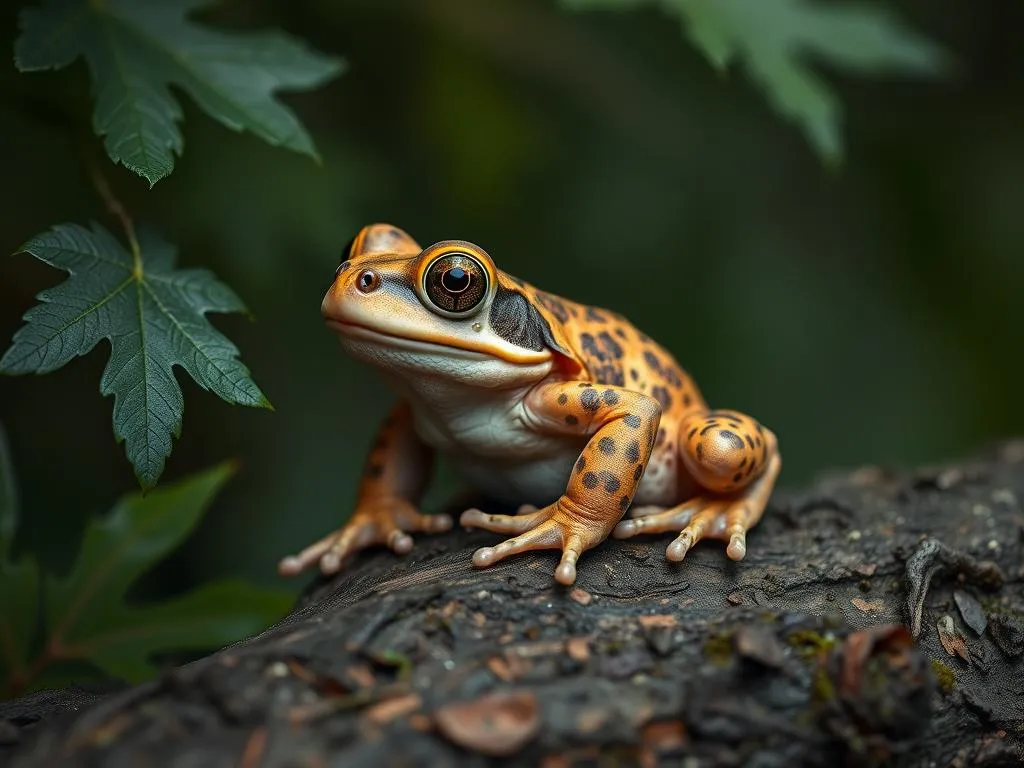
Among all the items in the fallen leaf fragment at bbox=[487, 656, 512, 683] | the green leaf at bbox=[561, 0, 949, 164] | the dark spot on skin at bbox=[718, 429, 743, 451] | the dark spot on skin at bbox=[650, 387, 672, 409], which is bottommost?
the fallen leaf fragment at bbox=[487, 656, 512, 683]

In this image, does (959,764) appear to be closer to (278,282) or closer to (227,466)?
(227,466)

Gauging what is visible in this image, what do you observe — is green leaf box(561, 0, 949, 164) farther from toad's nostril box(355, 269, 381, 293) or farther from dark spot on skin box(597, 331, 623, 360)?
toad's nostril box(355, 269, 381, 293)

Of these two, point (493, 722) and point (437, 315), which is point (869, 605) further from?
point (437, 315)

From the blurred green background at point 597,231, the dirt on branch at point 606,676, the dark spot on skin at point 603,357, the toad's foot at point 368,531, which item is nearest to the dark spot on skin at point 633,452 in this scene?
the dirt on branch at point 606,676

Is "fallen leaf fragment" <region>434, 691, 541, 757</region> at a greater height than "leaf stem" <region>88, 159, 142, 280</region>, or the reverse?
"leaf stem" <region>88, 159, 142, 280</region>

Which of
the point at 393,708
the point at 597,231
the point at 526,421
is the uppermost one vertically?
the point at 597,231

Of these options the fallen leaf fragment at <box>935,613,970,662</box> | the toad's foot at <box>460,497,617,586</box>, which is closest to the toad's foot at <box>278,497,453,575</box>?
the toad's foot at <box>460,497,617,586</box>

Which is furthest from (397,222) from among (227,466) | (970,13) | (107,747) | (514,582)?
(970,13)

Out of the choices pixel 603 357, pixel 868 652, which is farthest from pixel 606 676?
pixel 603 357
